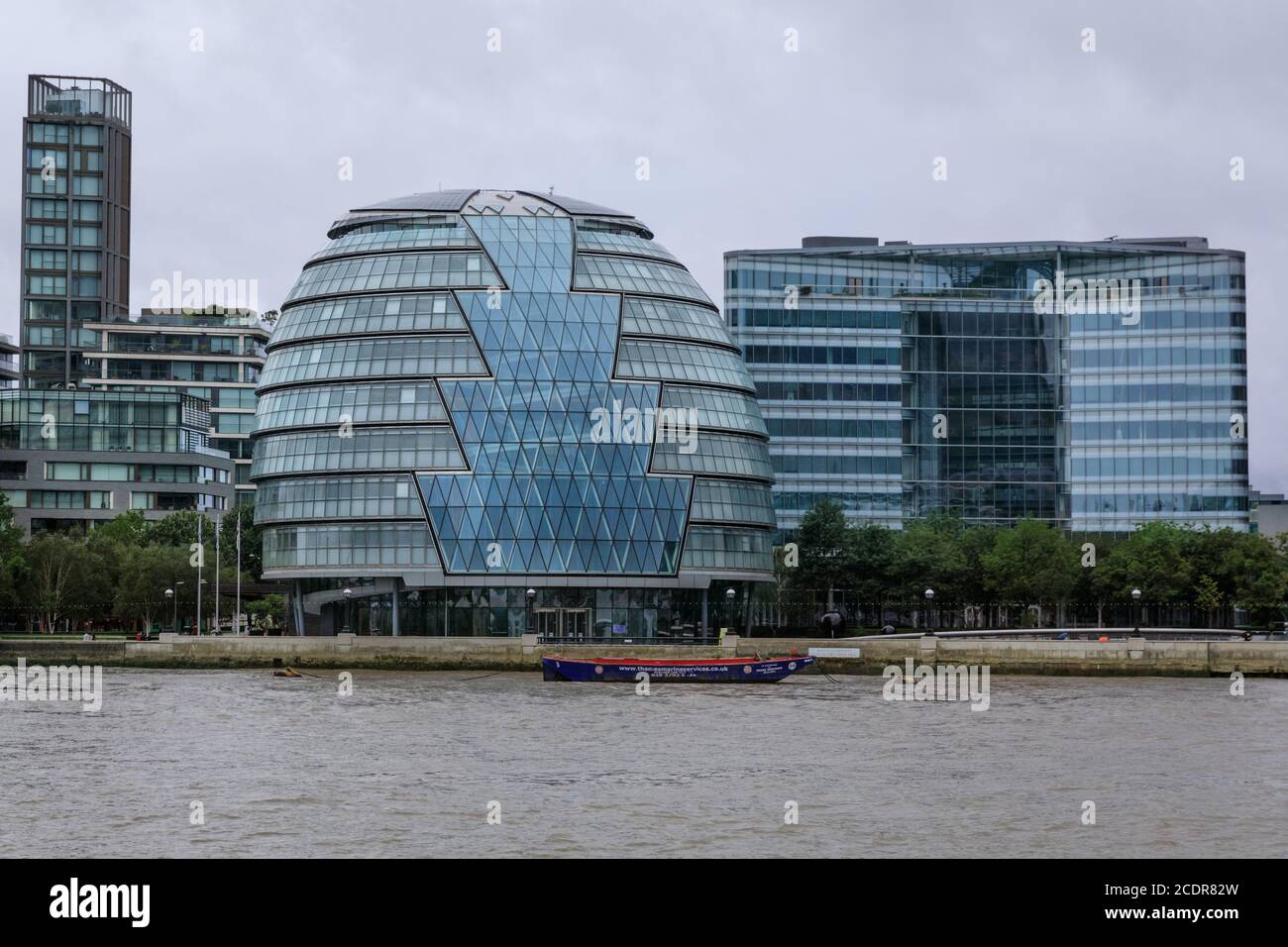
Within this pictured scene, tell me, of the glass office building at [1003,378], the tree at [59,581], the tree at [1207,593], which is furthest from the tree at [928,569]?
the tree at [59,581]

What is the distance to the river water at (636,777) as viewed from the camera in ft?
121

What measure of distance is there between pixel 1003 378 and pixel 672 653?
73.5m

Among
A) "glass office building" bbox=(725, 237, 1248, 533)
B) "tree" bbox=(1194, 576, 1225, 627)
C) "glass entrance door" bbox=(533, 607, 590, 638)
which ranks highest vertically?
"glass office building" bbox=(725, 237, 1248, 533)

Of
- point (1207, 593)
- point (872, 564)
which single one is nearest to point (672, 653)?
point (872, 564)

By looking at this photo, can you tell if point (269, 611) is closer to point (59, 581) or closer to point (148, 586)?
point (148, 586)

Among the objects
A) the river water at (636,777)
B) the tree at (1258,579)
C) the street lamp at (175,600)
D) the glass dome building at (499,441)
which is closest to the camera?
the river water at (636,777)

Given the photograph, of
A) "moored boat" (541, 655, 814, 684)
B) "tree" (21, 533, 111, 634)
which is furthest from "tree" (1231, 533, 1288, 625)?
"tree" (21, 533, 111, 634)

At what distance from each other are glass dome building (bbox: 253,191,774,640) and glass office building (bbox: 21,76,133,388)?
3084 inches

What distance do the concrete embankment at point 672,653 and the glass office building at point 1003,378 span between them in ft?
192

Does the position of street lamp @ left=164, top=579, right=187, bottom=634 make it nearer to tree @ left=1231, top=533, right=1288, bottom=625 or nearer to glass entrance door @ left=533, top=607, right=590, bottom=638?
glass entrance door @ left=533, top=607, right=590, bottom=638

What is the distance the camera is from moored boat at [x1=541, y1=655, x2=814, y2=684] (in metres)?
92.1

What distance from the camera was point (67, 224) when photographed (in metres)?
190

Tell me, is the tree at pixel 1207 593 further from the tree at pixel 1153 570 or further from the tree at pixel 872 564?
the tree at pixel 872 564
